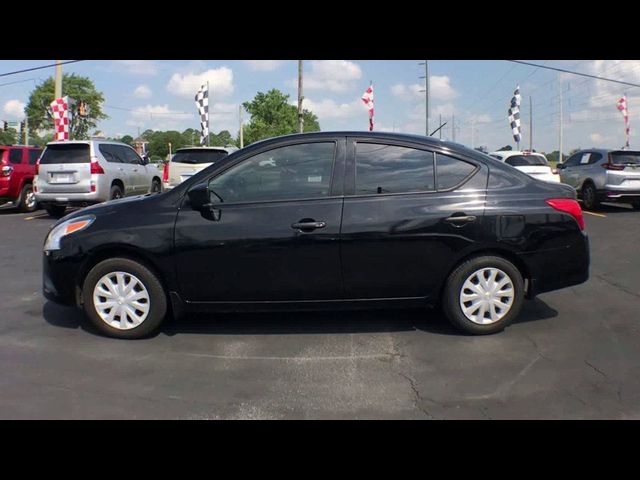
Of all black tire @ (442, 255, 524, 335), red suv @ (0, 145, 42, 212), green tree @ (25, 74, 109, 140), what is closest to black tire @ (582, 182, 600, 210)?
black tire @ (442, 255, 524, 335)

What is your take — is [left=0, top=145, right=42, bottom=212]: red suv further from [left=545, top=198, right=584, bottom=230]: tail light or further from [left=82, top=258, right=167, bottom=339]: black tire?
[left=545, top=198, right=584, bottom=230]: tail light

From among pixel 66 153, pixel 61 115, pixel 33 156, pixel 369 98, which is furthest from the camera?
pixel 369 98

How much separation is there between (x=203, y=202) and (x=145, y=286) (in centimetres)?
86

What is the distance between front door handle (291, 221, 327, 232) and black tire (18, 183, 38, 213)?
40.6 feet

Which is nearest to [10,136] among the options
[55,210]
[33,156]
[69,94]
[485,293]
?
[69,94]

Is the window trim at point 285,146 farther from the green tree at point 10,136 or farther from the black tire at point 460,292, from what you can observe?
the green tree at point 10,136

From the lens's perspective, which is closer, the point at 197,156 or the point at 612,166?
the point at 197,156

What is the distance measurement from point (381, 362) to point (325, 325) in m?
0.91

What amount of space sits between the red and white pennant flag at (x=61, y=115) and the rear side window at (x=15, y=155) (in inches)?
185

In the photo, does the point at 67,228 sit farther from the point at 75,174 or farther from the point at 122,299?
the point at 75,174

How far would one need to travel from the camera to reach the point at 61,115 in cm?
1839

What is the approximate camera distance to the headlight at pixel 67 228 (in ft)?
14.6

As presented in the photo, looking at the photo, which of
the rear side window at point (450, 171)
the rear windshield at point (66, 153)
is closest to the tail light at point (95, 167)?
the rear windshield at point (66, 153)

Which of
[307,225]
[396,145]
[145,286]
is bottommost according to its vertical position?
[145,286]
